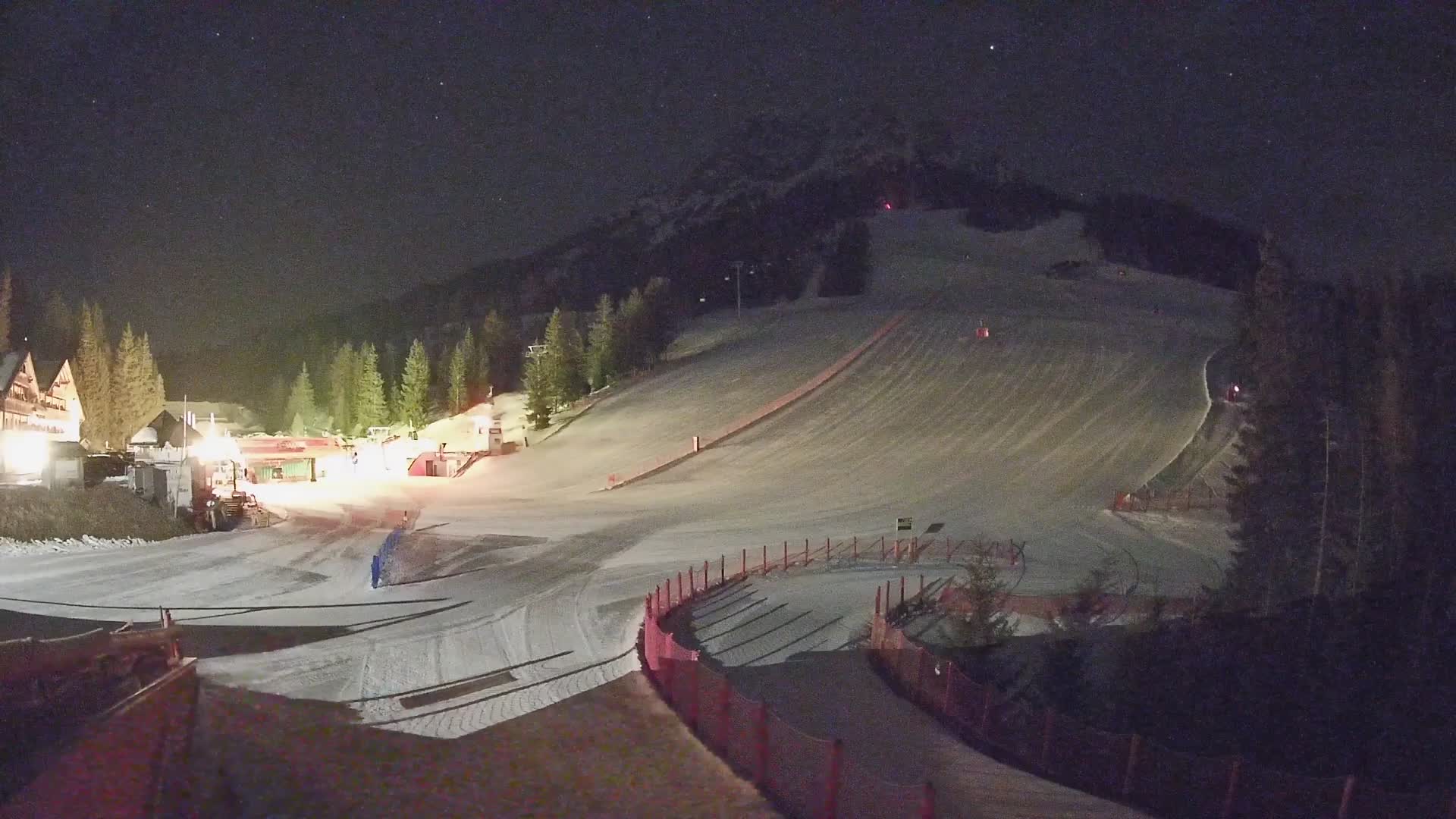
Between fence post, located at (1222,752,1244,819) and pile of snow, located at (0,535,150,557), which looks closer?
fence post, located at (1222,752,1244,819)

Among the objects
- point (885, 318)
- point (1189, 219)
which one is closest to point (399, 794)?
point (885, 318)

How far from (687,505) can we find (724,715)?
28.0 meters

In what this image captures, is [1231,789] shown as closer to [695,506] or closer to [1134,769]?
[1134,769]

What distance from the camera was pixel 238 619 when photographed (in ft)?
51.9

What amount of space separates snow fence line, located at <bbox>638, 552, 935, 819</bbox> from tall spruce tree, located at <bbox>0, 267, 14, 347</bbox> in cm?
6970

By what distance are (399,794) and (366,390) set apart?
282 ft

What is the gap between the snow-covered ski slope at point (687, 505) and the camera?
13344 mm

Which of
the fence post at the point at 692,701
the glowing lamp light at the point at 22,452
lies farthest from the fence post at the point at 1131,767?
the glowing lamp light at the point at 22,452

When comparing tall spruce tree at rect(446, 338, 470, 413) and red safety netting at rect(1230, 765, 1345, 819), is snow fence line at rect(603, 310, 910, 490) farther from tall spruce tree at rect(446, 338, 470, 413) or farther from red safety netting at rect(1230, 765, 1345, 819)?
tall spruce tree at rect(446, 338, 470, 413)

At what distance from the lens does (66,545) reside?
79.3ft

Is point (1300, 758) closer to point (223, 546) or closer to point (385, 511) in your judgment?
point (223, 546)

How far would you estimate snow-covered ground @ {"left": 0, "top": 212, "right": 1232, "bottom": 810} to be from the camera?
44.8 feet

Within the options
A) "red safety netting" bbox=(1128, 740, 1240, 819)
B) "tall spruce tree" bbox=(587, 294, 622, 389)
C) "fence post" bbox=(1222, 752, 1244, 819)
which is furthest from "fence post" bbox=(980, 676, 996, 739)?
"tall spruce tree" bbox=(587, 294, 622, 389)

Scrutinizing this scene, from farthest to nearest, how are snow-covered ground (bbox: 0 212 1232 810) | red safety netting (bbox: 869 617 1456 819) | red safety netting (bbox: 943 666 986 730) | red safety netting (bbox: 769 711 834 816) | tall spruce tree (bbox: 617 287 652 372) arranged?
tall spruce tree (bbox: 617 287 652 372), snow-covered ground (bbox: 0 212 1232 810), red safety netting (bbox: 943 666 986 730), red safety netting (bbox: 869 617 1456 819), red safety netting (bbox: 769 711 834 816)
